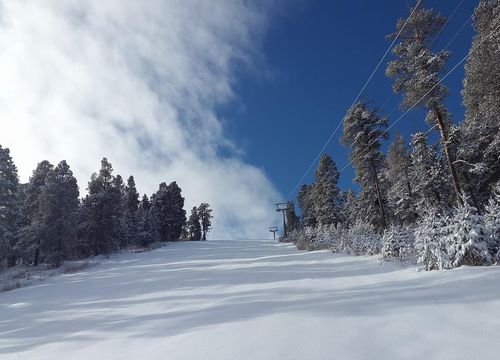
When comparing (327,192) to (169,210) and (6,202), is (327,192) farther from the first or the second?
(169,210)

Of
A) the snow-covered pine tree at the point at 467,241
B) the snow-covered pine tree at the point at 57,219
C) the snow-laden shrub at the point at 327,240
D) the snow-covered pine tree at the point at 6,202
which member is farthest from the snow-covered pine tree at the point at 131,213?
the snow-covered pine tree at the point at 467,241

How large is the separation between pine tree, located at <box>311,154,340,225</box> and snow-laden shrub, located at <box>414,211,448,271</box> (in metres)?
28.3

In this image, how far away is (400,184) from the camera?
35938mm

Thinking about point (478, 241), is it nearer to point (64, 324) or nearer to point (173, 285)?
point (173, 285)

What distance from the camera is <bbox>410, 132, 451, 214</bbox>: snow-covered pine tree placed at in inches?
1153

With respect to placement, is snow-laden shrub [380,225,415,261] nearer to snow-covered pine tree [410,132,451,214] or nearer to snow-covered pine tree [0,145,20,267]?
snow-covered pine tree [410,132,451,214]

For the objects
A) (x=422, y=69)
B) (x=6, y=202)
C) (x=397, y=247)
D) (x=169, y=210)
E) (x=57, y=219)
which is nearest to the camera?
(x=397, y=247)

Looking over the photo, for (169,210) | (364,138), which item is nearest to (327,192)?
(364,138)

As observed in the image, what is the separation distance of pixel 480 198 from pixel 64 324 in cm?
3190

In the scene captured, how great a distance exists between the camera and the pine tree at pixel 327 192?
126 ft

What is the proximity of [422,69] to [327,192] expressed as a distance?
2433 cm

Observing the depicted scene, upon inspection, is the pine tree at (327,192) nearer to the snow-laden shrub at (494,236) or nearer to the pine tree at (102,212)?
the pine tree at (102,212)

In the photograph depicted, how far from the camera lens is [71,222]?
3111cm

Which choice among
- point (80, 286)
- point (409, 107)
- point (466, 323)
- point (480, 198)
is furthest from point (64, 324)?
point (480, 198)
